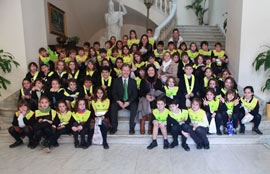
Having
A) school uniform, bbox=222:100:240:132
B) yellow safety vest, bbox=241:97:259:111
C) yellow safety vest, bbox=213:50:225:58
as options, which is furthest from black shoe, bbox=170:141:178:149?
yellow safety vest, bbox=213:50:225:58

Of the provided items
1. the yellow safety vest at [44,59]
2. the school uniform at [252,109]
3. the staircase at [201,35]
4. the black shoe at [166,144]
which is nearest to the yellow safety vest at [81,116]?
the black shoe at [166,144]

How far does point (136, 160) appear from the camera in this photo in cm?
264

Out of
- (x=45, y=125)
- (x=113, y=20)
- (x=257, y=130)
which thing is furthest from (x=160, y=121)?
(x=113, y=20)

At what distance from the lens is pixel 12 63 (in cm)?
429

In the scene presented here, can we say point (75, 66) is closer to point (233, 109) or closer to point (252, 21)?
point (233, 109)

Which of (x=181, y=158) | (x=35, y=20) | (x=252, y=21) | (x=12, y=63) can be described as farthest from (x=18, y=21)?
(x=252, y=21)

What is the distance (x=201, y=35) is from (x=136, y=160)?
A: 240 inches

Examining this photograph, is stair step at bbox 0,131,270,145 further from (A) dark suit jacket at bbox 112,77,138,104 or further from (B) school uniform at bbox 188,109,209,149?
(A) dark suit jacket at bbox 112,77,138,104

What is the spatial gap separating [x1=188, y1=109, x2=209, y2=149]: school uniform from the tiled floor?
0.46ft

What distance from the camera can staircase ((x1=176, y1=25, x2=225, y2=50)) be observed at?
691 cm

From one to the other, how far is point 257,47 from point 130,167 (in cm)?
350

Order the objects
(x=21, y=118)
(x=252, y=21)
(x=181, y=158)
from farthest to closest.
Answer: (x=252, y=21), (x=21, y=118), (x=181, y=158)

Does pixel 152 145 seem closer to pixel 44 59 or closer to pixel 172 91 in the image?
pixel 172 91

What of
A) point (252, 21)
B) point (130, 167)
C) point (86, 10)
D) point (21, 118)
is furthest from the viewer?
point (86, 10)
